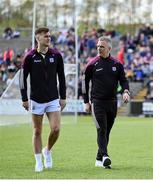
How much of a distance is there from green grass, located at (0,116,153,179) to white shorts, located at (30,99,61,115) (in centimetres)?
103

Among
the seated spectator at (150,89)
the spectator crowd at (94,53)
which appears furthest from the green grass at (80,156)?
the spectator crowd at (94,53)

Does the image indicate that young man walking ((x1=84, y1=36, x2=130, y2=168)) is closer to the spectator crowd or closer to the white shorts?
the white shorts

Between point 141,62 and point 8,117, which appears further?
point 141,62

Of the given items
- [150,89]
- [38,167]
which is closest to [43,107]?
[38,167]

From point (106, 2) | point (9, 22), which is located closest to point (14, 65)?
point (9, 22)

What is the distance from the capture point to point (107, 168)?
12.0 m

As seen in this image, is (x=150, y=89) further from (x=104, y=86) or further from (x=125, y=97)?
(x=125, y=97)

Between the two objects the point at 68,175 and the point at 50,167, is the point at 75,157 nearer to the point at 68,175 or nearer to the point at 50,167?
the point at 50,167

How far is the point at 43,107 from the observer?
460 inches

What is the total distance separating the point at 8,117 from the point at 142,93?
14747mm

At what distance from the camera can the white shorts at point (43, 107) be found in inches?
460

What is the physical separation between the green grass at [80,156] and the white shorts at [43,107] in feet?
3.36

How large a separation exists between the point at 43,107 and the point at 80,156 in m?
2.97

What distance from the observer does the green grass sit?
11.2m
